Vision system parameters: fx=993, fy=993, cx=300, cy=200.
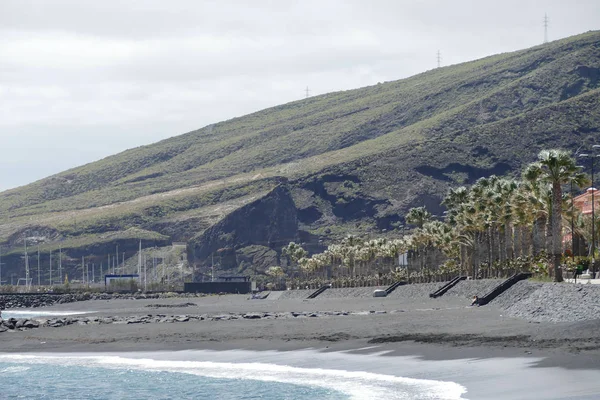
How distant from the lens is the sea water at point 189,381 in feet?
109

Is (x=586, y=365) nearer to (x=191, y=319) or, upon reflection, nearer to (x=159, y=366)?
(x=159, y=366)

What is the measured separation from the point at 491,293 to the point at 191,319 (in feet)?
85.6

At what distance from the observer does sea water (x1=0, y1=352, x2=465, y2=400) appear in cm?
3333

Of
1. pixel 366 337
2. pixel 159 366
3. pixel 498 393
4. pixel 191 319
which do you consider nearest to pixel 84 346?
pixel 159 366

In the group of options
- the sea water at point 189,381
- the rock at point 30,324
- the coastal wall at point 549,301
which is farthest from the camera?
the rock at point 30,324

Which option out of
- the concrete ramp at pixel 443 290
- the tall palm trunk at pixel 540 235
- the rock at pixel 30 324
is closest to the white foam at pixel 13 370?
the rock at pixel 30 324

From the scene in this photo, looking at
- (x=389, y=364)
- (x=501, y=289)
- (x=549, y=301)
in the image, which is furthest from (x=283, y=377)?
(x=501, y=289)

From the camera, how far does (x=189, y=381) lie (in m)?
40.3

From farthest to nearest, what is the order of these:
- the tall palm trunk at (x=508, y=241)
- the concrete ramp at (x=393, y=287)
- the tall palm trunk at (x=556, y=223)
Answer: the concrete ramp at (x=393, y=287) → the tall palm trunk at (x=508, y=241) → the tall palm trunk at (x=556, y=223)

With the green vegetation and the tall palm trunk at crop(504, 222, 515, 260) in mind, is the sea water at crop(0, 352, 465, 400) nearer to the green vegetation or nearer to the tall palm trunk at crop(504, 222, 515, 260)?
the green vegetation

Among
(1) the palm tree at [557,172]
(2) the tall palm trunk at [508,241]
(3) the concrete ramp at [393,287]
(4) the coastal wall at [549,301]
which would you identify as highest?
(1) the palm tree at [557,172]

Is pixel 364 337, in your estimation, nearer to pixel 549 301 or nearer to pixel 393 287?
pixel 549 301

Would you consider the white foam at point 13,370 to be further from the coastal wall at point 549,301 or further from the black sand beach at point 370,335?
the coastal wall at point 549,301

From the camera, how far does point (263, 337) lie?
56.4 metres
